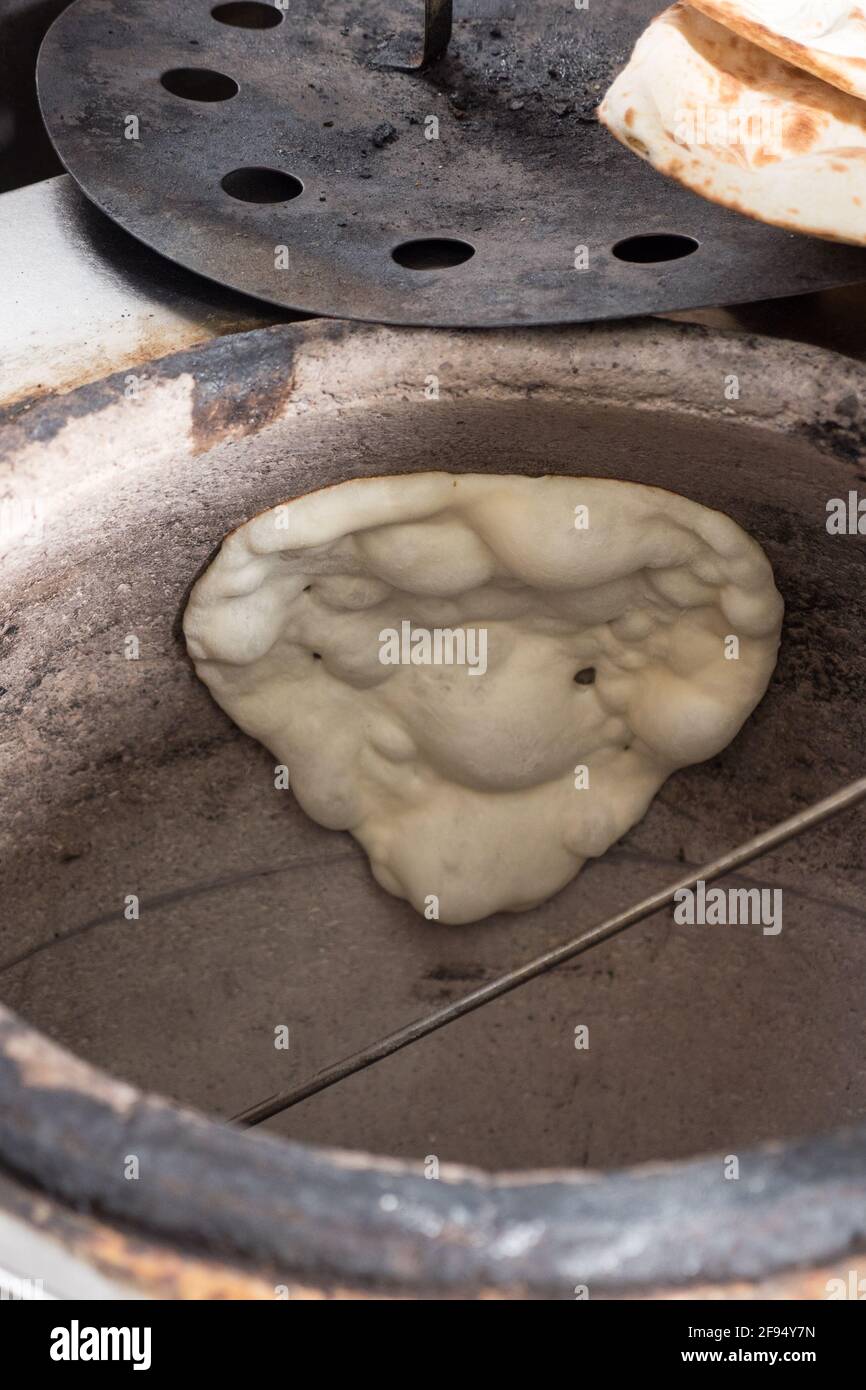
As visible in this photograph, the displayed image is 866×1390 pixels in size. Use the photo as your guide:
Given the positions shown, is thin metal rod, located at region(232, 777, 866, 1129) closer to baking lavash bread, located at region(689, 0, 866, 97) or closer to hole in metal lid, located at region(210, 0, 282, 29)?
baking lavash bread, located at region(689, 0, 866, 97)

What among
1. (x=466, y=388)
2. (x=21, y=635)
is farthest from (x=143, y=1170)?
(x=466, y=388)

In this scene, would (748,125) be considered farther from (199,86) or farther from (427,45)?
(199,86)

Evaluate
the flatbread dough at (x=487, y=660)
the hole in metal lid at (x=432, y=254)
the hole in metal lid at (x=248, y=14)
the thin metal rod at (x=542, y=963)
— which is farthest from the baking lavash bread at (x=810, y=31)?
the hole in metal lid at (x=248, y=14)

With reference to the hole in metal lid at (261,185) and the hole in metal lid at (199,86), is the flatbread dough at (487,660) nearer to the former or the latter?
the hole in metal lid at (261,185)

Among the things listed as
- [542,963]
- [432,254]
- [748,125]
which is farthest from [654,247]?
[542,963]

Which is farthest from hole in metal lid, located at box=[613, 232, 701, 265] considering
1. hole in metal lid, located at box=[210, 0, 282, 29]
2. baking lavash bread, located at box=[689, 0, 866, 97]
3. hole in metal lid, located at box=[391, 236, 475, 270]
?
hole in metal lid, located at box=[210, 0, 282, 29]

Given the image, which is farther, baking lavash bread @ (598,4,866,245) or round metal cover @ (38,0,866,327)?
round metal cover @ (38,0,866,327)
